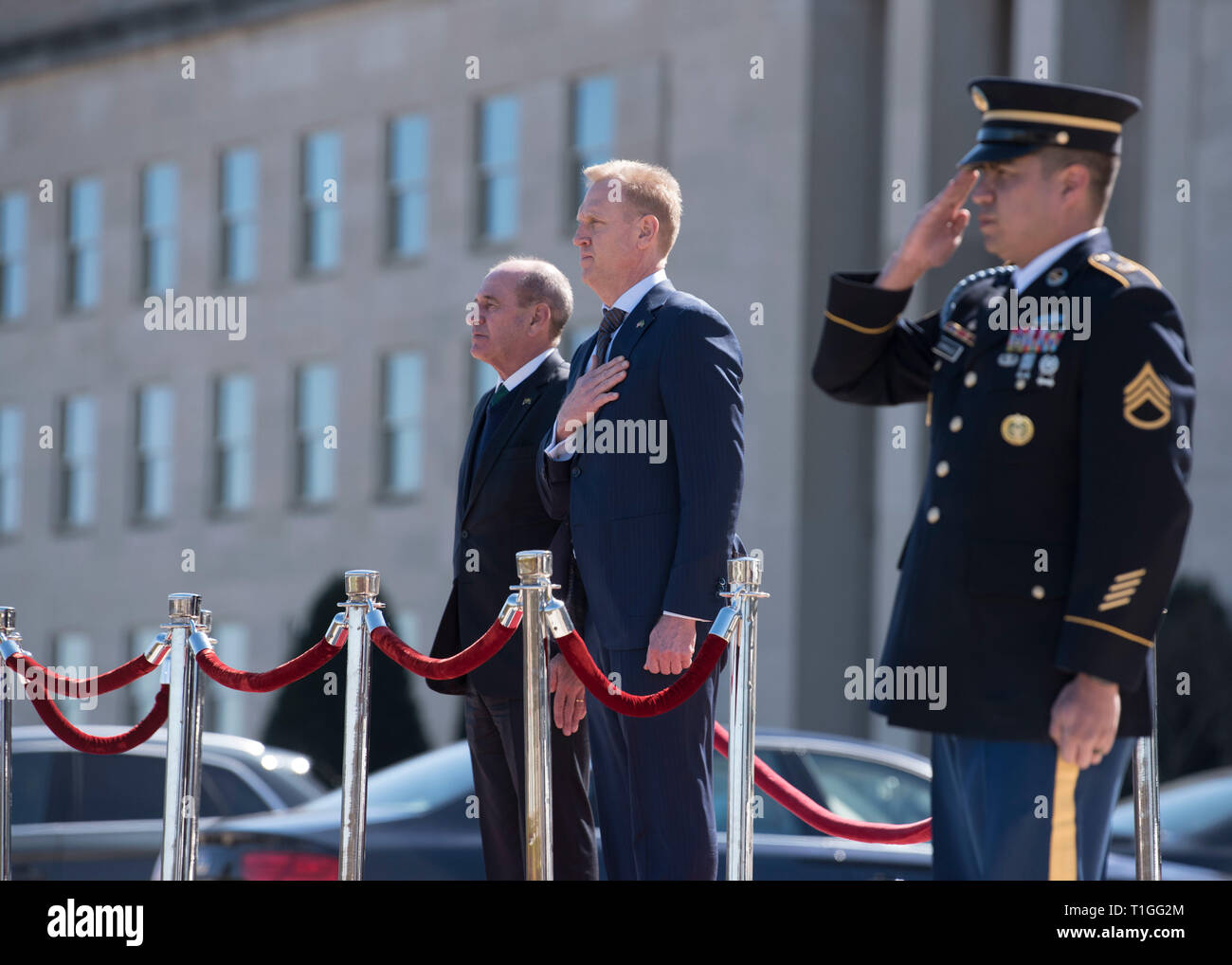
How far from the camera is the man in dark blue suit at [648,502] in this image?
521 cm

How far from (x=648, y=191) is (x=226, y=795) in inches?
179

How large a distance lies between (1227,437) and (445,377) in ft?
34.3

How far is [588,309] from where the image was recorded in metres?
24.6

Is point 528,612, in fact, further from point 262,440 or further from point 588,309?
point 262,440

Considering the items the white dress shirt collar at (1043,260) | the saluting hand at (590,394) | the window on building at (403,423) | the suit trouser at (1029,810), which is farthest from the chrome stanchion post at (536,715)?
the window on building at (403,423)

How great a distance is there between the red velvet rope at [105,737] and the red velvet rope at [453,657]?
2.77 feet

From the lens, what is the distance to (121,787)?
9.27 meters

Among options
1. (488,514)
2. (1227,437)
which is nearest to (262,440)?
(1227,437)

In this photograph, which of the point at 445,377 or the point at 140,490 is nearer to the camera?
the point at 445,377

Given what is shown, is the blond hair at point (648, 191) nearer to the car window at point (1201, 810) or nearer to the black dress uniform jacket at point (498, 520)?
the black dress uniform jacket at point (498, 520)

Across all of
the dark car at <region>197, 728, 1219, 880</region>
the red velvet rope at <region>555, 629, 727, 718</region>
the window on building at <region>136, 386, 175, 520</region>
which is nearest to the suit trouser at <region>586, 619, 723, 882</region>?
the red velvet rope at <region>555, 629, 727, 718</region>

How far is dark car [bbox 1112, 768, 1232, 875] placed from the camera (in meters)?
9.11
